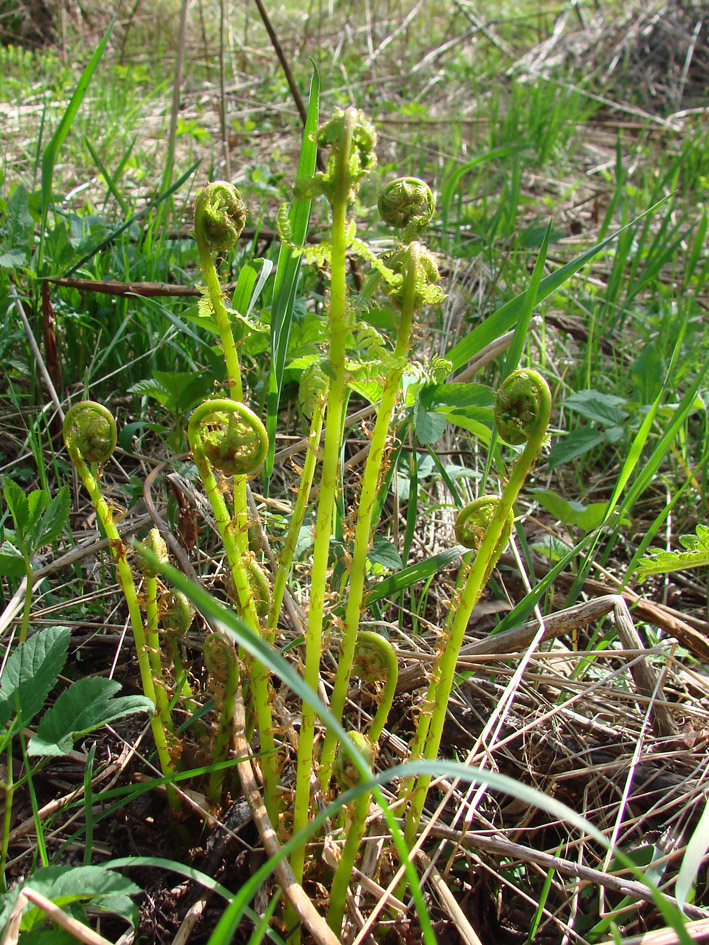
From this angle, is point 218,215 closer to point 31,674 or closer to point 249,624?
point 249,624

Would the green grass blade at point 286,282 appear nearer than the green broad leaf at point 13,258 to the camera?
Yes

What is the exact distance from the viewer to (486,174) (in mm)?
4234

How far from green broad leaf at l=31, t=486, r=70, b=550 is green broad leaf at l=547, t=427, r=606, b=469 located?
1.39 m

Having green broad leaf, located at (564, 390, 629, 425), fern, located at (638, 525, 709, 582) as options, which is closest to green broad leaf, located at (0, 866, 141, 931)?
fern, located at (638, 525, 709, 582)

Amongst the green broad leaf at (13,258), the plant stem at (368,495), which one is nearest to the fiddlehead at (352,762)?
the plant stem at (368,495)

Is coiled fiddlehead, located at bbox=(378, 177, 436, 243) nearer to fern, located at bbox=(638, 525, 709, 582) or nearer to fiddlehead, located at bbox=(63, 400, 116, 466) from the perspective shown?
fiddlehead, located at bbox=(63, 400, 116, 466)

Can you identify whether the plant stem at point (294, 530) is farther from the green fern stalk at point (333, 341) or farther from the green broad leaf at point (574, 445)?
the green broad leaf at point (574, 445)

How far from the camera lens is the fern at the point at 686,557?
60.2 inches

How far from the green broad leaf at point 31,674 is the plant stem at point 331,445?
0.43m

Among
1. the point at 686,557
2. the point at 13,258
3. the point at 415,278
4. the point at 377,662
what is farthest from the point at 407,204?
the point at 13,258

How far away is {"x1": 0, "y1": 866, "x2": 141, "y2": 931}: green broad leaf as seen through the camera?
0.92 metres

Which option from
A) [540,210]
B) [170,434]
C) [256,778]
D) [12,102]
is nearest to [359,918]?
[256,778]

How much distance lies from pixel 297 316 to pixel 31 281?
944 mm

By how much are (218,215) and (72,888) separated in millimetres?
924
